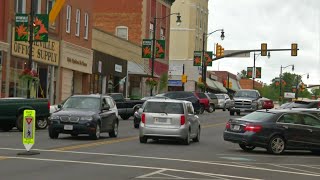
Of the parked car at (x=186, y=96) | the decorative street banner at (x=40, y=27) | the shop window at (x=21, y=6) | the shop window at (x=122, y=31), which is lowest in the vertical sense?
the parked car at (x=186, y=96)

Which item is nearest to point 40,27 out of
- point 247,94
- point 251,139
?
point 247,94

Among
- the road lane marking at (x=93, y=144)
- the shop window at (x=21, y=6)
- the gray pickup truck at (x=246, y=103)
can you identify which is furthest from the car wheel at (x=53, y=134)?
the gray pickup truck at (x=246, y=103)

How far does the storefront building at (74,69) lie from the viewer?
48500 mm

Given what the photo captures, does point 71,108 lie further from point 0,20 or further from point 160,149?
point 0,20

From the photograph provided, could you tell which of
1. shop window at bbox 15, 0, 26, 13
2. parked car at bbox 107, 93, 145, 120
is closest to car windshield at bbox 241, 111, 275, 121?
parked car at bbox 107, 93, 145, 120

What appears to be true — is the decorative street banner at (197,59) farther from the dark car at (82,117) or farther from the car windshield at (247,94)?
the dark car at (82,117)

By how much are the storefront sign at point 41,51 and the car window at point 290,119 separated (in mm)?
23755

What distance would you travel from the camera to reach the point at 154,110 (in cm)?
2242

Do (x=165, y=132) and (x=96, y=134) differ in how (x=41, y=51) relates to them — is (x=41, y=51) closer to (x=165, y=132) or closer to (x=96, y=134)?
(x=96, y=134)

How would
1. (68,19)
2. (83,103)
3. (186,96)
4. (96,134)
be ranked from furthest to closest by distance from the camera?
(68,19) < (186,96) < (83,103) < (96,134)

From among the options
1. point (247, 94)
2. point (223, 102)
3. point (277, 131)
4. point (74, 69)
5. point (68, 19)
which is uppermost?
point (68, 19)

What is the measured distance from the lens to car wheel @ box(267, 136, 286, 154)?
2039cm

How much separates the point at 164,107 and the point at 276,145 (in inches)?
166

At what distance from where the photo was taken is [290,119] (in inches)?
829
